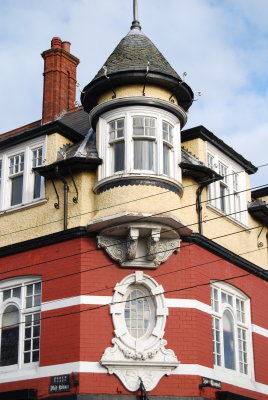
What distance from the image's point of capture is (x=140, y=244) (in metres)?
21.5

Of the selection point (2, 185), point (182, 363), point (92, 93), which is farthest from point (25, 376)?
point (92, 93)

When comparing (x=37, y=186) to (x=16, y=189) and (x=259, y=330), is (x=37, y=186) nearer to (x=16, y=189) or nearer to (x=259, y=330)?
(x=16, y=189)

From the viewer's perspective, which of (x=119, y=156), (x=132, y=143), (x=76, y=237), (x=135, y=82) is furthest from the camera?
(x=135, y=82)

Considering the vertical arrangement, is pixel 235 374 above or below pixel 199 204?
below

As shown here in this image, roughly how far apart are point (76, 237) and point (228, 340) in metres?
5.82

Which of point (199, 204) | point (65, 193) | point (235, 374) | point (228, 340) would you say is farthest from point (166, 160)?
point (235, 374)

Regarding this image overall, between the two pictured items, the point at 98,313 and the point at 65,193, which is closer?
the point at 98,313

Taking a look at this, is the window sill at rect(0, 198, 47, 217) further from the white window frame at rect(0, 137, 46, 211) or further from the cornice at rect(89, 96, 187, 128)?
the cornice at rect(89, 96, 187, 128)

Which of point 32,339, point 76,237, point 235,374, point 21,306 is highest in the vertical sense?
point 76,237

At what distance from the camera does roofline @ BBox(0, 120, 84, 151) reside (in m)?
23.8

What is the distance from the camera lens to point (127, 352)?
66.2 feet

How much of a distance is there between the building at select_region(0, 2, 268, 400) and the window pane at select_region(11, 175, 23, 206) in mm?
61

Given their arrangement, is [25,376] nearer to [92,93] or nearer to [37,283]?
[37,283]

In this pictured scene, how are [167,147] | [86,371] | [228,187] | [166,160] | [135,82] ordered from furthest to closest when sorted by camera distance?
[228,187] < [135,82] < [167,147] < [166,160] < [86,371]
